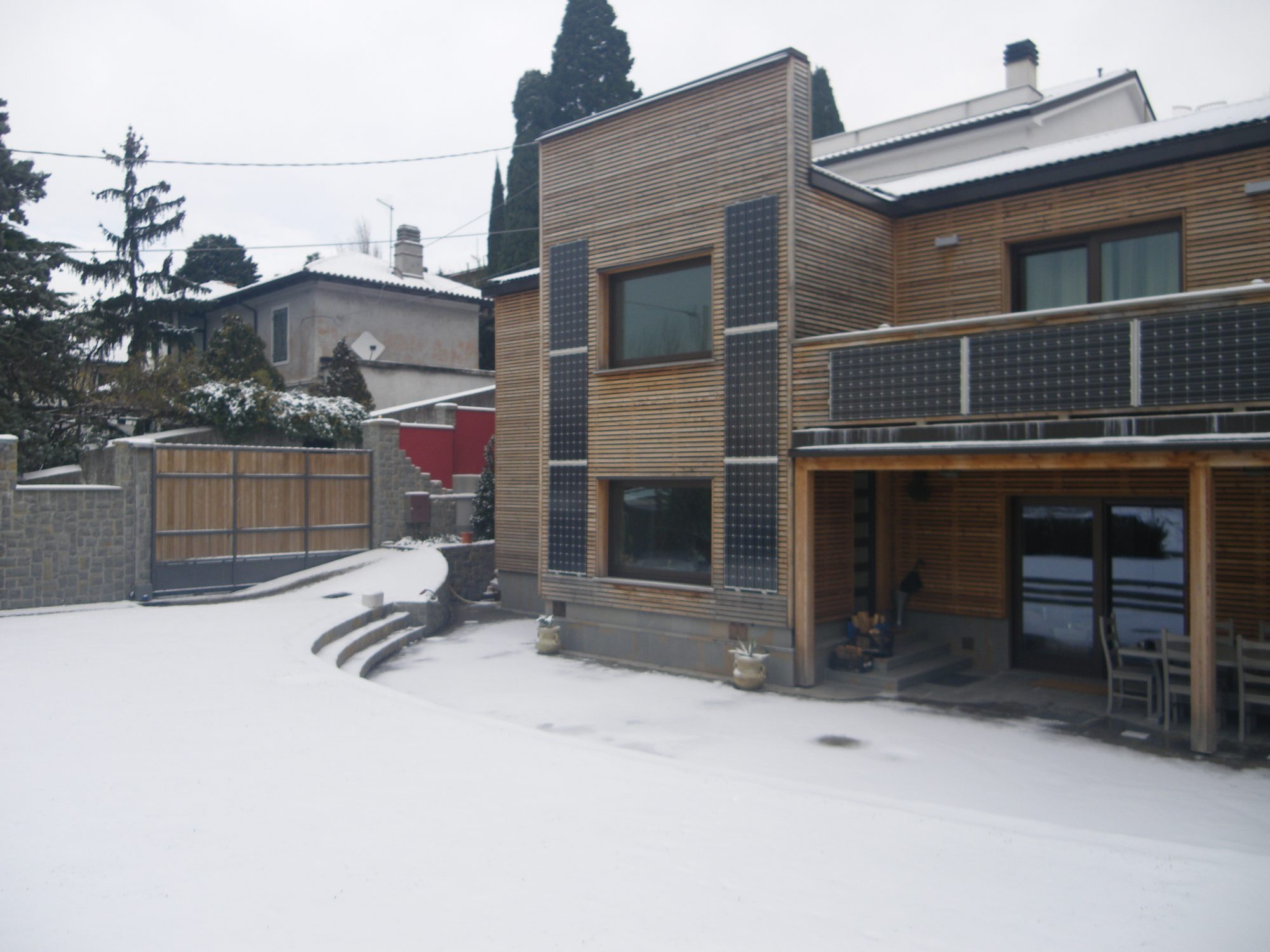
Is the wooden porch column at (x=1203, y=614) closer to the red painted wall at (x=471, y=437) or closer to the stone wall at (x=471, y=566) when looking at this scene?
the stone wall at (x=471, y=566)

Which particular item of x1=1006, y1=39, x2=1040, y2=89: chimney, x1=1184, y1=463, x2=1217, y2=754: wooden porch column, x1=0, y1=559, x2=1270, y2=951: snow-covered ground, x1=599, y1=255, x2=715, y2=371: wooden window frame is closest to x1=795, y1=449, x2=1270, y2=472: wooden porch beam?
x1=1184, y1=463, x2=1217, y2=754: wooden porch column

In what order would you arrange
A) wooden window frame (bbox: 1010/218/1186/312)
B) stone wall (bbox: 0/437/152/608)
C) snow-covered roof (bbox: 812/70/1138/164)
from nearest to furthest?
1. wooden window frame (bbox: 1010/218/1186/312)
2. stone wall (bbox: 0/437/152/608)
3. snow-covered roof (bbox: 812/70/1138/164)

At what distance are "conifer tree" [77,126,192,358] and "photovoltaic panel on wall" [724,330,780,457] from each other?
770 inches

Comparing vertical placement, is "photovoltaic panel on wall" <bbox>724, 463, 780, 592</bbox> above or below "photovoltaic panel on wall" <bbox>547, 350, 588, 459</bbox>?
below

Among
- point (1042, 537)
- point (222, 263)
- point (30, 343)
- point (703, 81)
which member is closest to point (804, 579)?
point (1042, 537)

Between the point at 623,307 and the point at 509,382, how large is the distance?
466cm

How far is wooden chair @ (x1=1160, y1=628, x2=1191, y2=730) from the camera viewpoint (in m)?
8.41

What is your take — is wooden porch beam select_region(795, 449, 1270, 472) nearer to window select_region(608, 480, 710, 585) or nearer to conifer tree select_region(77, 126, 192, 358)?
window select_region(608, 480, 710, 585)

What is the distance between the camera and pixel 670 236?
11.5m

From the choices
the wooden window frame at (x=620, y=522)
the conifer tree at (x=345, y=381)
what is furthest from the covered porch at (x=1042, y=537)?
the conifer tree at (x=345, y=381)

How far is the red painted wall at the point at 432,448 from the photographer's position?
20141 millimetres

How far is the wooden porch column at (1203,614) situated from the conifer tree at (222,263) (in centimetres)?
3833

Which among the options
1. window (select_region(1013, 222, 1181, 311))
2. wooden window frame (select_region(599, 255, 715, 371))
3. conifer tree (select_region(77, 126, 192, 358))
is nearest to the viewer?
window (select_region(1013, 222, 1181, 311))

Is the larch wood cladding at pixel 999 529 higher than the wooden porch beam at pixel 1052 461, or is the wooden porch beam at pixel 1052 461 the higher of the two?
the wooden porch beam at pixel 1052 461
